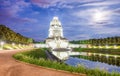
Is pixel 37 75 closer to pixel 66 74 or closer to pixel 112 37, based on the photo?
pixel 66 74

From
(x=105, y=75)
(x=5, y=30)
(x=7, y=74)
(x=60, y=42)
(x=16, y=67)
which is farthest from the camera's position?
(x=60, y=42)

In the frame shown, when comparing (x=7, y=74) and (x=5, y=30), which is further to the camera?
(x=5, y=30)

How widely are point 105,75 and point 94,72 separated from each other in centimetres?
91

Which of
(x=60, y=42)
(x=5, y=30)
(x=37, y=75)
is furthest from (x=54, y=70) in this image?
(x=60, y=42)

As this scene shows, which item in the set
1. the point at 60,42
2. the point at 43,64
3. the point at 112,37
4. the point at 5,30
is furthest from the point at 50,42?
the point at 43,64

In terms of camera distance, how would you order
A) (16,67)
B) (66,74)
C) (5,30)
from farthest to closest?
(5,30)
(16,67)
(66,74)

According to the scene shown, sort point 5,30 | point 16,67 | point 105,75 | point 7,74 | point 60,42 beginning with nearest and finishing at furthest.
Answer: point 105,75 < point 7,74 < point 16,67 < point 5,30 < point 60,42

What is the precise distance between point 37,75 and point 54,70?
168 cm

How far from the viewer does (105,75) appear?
15.6m

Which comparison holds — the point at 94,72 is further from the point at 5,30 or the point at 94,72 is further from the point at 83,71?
the point at 5,30

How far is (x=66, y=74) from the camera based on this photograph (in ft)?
54.6

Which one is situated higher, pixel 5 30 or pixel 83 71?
pixel 5 30

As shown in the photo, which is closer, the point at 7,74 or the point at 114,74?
the point at 114,74

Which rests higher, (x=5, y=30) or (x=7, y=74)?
(x=5, y=30)
